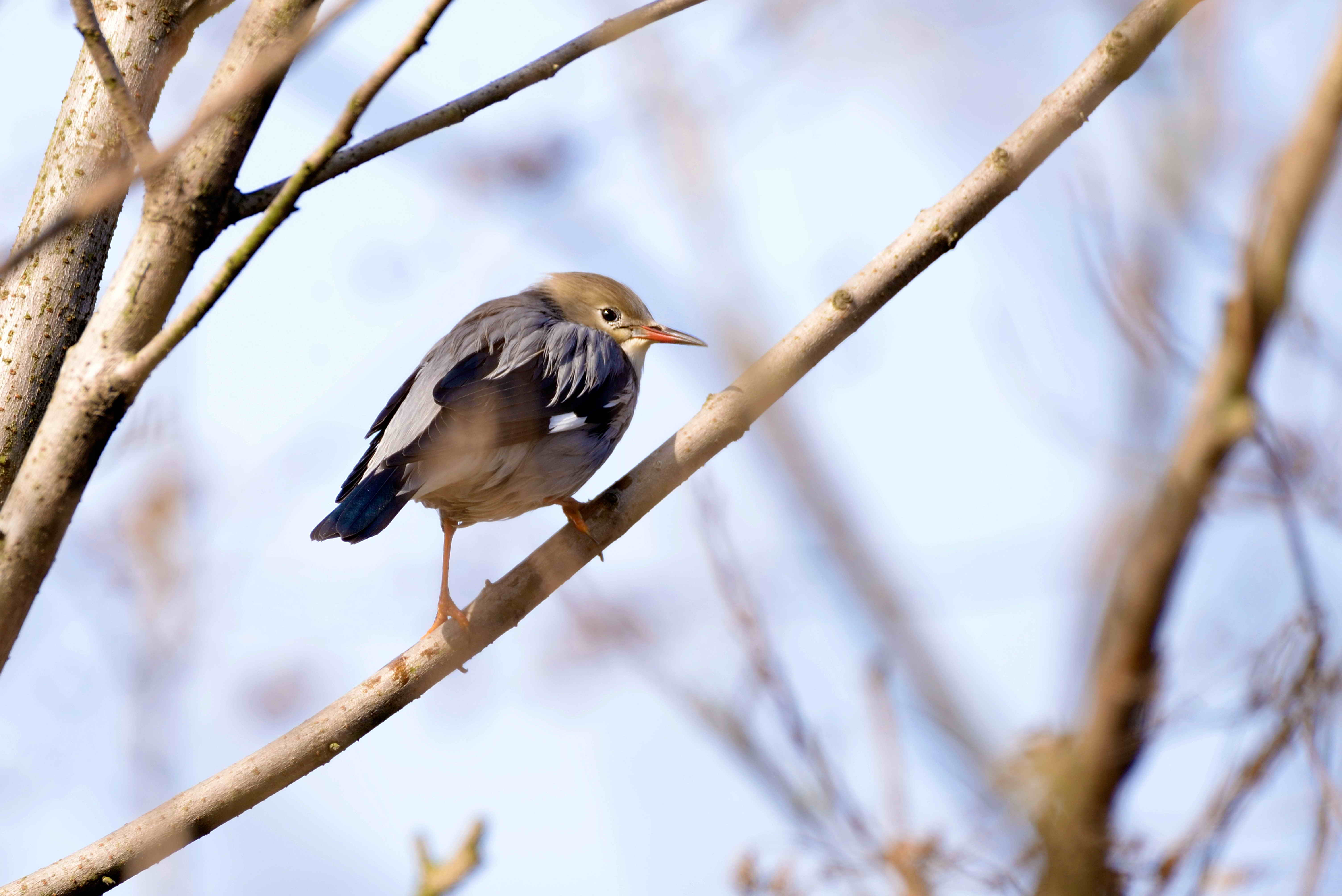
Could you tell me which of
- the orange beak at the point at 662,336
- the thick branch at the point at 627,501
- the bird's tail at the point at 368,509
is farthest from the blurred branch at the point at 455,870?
the orange beak at the point at 662,336

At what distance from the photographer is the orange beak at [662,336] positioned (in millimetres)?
6496

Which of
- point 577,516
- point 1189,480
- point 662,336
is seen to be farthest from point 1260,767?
point 662,336

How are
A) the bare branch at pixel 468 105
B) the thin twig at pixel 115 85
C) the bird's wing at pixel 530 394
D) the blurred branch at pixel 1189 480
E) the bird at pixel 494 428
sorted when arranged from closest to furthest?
the thin twig at pixel 115 85, the blurred branch at pixel 1189 480, the bare branch at pixel 468 105, the bird at pixel 494 428, the bird's wing at pixel 530 394

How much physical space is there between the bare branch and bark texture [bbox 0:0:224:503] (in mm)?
610

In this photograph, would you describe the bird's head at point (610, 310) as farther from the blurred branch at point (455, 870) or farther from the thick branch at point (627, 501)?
the blurred branch at point (455, 870)

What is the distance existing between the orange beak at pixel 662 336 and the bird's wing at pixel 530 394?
14.0 inches

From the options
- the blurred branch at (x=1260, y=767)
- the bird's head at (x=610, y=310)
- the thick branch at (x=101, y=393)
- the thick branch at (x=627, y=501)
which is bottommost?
the blurred branch at (x=1260, y=767)

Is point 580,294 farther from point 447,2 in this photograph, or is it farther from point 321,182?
point 447,2

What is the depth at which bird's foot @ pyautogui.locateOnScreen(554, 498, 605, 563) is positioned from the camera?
3.93 m

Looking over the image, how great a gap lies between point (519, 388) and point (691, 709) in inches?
105

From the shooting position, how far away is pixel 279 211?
255cm

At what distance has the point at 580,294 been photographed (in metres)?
6.76

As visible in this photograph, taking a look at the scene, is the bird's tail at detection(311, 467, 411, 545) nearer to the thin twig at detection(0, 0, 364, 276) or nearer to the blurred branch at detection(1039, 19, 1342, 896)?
the thin twig at detection(0, 0, 364, 276)

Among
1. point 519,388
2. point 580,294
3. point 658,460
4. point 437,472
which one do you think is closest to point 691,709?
point 658,460
